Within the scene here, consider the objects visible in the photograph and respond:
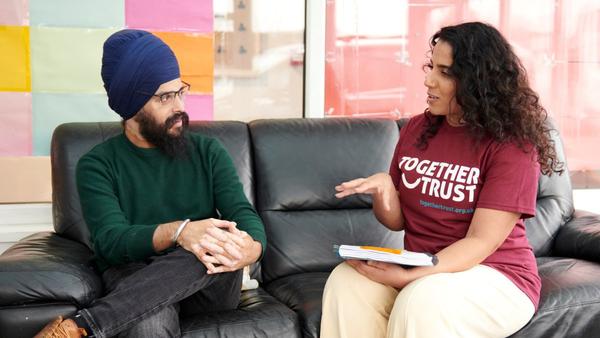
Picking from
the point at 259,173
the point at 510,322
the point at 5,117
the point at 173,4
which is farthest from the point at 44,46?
the point at 510,322

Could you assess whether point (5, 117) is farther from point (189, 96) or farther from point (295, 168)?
point (295, 168)

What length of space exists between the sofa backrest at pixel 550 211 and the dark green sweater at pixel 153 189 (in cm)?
130

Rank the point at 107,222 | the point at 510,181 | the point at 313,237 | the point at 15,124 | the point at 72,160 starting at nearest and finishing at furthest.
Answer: the point at 510,181 < the point at 107,222 < the point at 72,160 < the point at 313,237 < the point at 15,124

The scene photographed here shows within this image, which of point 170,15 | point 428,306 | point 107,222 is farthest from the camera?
point 170,15

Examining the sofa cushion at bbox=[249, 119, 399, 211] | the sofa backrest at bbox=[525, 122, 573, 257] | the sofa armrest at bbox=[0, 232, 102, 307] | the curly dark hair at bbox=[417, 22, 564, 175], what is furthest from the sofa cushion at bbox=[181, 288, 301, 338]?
the sofa backrest at bbox=[525, 122, 573, 257]

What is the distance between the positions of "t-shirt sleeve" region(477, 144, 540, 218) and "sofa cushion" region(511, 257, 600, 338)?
37 cm

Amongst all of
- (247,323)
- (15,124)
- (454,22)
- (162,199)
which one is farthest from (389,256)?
(454,22)

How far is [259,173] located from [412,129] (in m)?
0.80

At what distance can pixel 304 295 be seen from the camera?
9.20 ft

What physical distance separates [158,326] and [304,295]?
63 cm

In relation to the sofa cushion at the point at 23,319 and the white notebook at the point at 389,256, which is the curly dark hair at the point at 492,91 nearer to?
the white notebook at the point at 389,256

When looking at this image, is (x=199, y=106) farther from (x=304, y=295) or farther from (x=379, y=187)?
(x=379, y=187)

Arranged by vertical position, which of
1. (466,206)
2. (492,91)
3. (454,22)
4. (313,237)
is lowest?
(313,237)

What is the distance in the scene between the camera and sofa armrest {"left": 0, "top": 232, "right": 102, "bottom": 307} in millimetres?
2402
